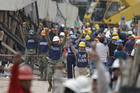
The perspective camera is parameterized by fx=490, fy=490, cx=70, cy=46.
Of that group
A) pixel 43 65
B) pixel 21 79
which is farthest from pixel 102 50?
pixel 21 79

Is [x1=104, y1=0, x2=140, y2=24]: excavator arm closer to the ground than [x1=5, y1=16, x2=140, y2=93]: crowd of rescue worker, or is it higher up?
higher up

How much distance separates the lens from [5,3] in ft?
65.4

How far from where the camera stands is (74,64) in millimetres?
15766

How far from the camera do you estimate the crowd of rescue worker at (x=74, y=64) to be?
545 centimetres

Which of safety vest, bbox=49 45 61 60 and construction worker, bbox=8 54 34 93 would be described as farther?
safety vest, bbox=49 45 61 60

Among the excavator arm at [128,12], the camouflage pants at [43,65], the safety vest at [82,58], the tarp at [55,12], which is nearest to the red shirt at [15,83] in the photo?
the safety vest at [82,58]

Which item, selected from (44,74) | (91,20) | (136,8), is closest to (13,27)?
(44,74)

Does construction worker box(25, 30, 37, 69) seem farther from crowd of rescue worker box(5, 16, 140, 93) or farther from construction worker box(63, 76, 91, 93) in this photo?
construction worker box(63, 76, 91, 93)

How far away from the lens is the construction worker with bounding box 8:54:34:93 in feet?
17.6

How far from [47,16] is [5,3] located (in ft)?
33.7

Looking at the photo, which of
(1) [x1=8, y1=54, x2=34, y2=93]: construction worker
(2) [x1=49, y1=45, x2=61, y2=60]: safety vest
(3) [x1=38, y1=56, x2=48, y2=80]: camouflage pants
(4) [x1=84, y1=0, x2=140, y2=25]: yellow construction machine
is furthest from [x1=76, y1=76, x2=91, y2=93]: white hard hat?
(4) [x1=84, y1=0, x2=140, y2=25]: yellow construction machine

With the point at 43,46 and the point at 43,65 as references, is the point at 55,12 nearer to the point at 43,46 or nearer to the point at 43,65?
the point at 43,65

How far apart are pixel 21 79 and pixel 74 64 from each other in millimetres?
10411

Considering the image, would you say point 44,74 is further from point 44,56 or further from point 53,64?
point 53,64
